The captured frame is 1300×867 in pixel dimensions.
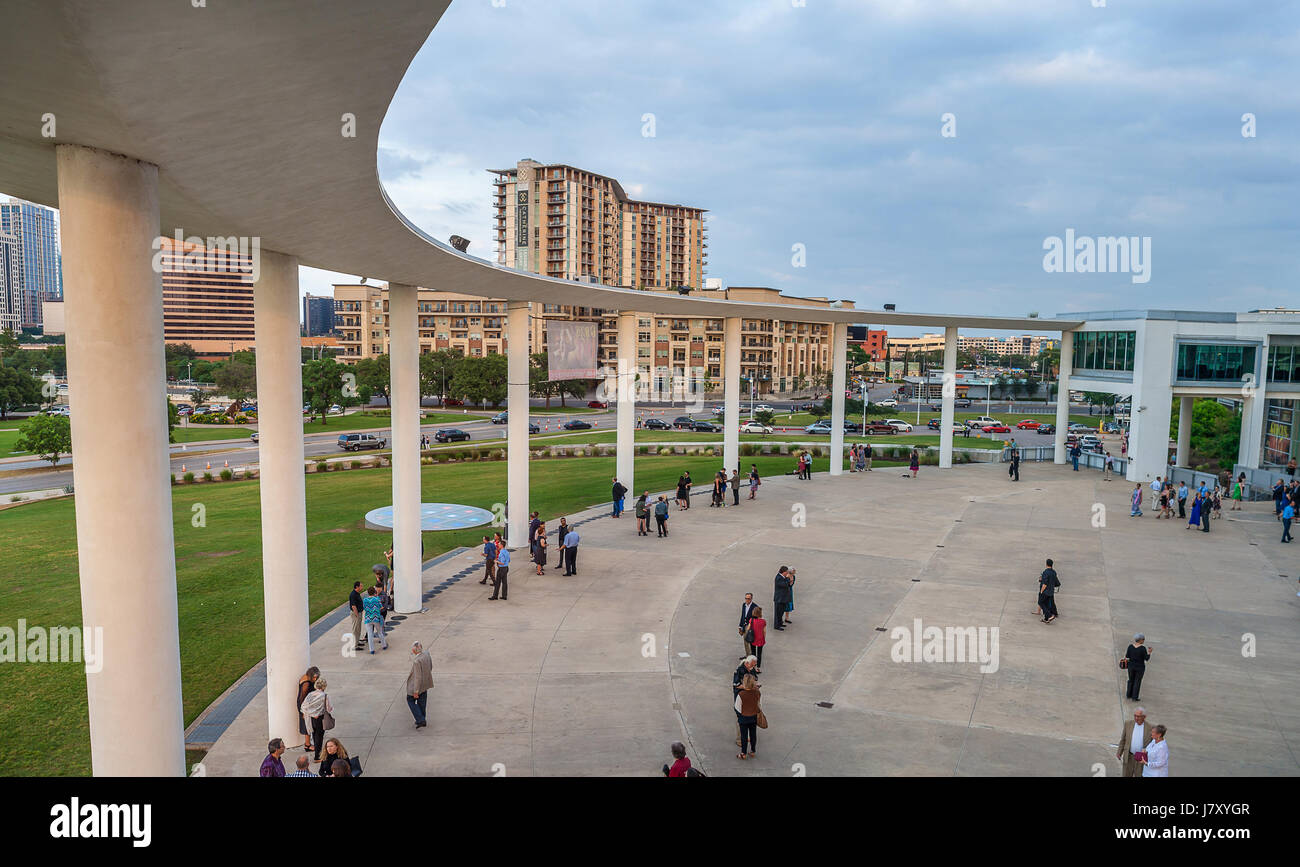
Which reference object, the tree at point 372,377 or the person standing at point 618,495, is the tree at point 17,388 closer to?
the tree at point 372,377

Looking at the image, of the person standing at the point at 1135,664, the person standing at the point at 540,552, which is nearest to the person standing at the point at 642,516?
the person standing at the point at 540,552

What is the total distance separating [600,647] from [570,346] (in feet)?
34.9

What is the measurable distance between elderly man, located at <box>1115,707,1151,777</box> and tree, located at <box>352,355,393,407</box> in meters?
65.6

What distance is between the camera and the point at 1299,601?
1641cm

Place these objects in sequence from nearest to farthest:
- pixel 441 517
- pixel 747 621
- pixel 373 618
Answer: pixel 747 621, pixel 373 618, pixel 441 517

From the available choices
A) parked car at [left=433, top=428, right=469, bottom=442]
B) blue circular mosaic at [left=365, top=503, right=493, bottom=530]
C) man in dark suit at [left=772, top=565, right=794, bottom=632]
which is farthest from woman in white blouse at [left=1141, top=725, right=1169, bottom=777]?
parked car at [left=433, top=428, right=469, bottom=442]

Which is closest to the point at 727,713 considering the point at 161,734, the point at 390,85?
the point at 161,734

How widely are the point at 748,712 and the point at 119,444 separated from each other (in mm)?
7287

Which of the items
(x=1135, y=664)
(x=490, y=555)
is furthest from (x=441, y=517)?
(x=1135, y=664)

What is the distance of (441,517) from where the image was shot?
24.8 m

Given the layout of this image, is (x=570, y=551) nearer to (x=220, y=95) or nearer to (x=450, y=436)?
(x=220, y=95)

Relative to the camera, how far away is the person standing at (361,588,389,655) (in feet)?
42.4

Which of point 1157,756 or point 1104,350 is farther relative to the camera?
point 1104,350
